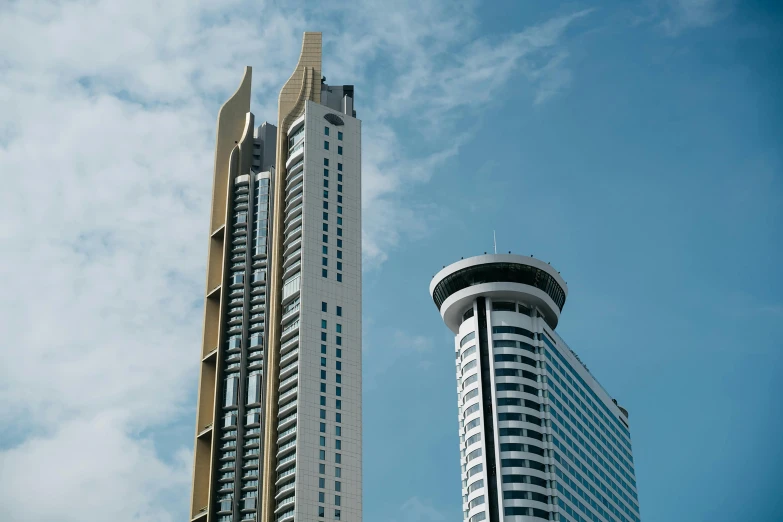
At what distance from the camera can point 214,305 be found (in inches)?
7028

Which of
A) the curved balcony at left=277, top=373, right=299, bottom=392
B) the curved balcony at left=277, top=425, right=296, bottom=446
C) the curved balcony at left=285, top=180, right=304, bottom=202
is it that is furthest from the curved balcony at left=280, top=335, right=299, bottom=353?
the curved balcony at left=285, top=180, right=304, bottom=202

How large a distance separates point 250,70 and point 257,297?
48851 millimetres

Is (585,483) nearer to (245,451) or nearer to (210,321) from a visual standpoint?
(245,451)

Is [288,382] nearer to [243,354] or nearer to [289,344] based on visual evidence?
[289,344]

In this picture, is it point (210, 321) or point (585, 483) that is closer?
point (585, 483)

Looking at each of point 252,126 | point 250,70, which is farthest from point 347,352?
point 250,70

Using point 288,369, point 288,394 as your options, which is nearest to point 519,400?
point 288,394

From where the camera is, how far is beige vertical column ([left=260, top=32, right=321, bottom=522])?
465 feet

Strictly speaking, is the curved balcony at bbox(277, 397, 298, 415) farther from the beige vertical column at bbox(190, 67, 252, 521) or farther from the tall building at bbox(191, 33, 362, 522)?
the beige vertical column at bbox(190, 67, 252, 521)

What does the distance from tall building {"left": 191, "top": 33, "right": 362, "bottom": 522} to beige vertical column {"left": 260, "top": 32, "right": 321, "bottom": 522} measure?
194 millimetres

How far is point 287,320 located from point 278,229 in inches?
667

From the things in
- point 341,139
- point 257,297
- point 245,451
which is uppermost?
point 341,139

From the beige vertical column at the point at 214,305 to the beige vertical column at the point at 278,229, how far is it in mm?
13977

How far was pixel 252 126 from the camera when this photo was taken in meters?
191
